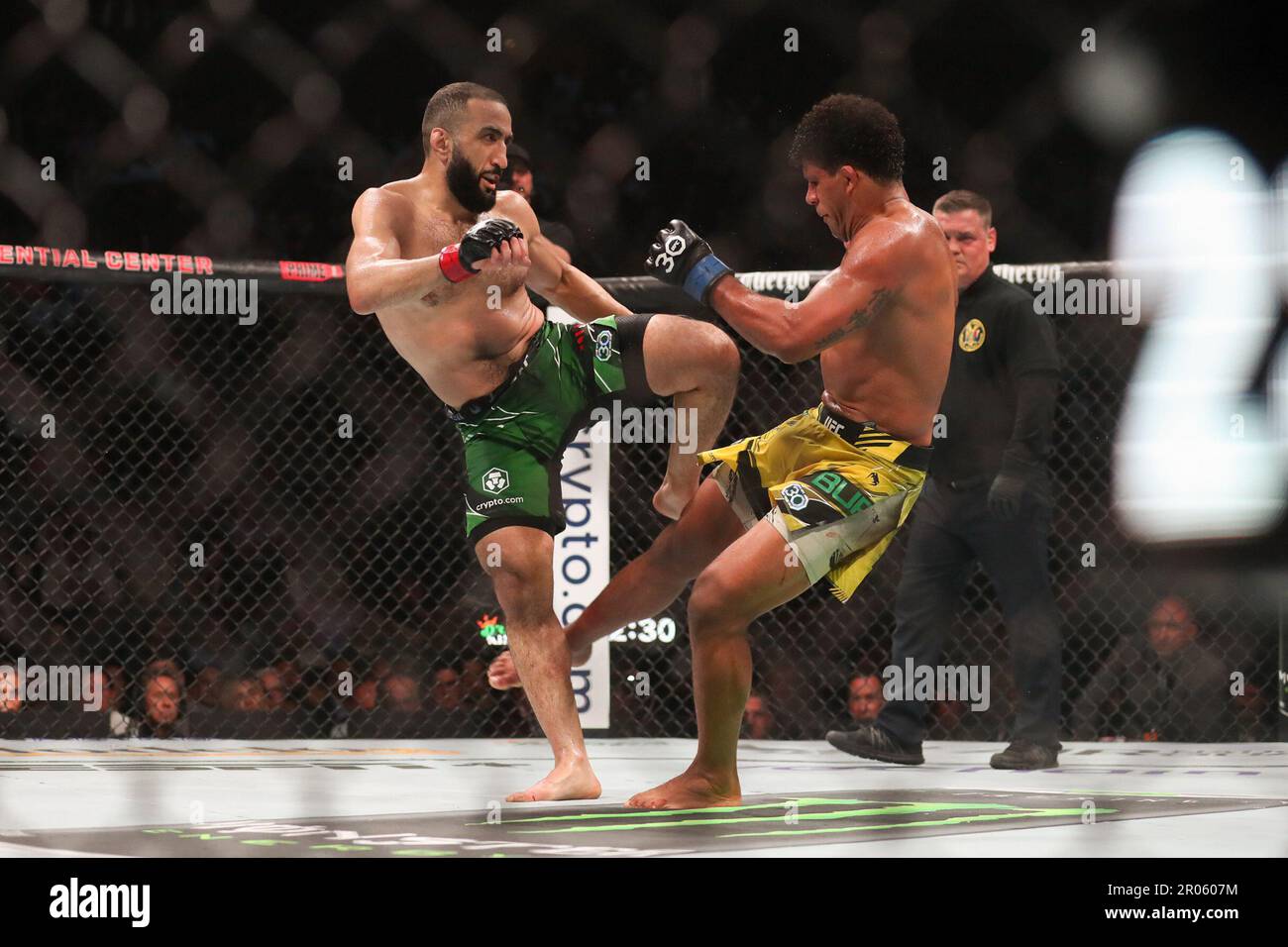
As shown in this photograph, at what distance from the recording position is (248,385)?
13.9 ft

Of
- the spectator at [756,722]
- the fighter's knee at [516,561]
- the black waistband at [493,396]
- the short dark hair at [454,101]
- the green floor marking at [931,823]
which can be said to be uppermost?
the short dark hair at [454,101]

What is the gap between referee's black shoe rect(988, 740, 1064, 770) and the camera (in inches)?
117

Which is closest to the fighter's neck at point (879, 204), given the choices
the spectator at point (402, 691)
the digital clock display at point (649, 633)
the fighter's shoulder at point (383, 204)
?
the fighter's shoulder at point (383, 204)

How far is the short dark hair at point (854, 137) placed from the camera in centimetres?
225

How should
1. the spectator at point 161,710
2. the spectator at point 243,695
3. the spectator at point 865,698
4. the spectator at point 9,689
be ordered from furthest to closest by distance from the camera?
the spectator at point 865,698 < the spectator at point 243,695 < the spectator at point 161,710 < the spectator at point 9,689

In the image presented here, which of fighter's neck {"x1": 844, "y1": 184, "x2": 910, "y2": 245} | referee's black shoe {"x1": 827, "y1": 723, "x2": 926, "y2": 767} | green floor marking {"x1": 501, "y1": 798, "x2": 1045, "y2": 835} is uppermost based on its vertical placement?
fighter's neck {"x1": 844, "y1": 184, "x2": 910, "y2": 245}

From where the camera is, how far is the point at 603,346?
2523 mm

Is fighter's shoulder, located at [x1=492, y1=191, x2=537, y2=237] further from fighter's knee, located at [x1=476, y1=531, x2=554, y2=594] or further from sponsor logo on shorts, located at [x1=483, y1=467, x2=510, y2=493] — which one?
fighter's knee, located at [x1=476, y1=531, x2=554, y2=594]

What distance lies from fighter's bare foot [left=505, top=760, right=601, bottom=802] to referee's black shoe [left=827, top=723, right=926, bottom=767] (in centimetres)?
91

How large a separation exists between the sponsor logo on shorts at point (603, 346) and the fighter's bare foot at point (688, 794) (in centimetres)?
72

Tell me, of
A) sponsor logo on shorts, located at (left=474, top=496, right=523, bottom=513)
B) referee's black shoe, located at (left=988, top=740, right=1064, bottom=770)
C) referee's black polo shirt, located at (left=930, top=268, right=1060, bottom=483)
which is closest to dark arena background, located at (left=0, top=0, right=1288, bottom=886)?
referee's black shoe, located at (left=988, top=740, right=1064, bottom=770)

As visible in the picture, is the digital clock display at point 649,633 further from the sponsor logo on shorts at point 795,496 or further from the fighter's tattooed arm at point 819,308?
the fighter's tattooed arm at point 819,308

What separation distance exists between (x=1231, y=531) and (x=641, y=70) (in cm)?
211
